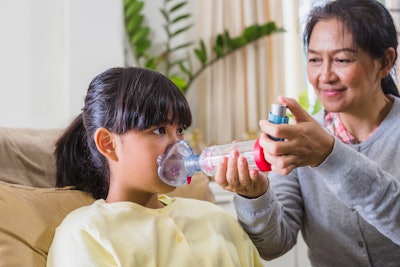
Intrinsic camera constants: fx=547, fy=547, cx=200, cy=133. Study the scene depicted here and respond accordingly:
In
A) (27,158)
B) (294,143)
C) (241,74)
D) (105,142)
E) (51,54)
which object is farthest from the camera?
(241,74)

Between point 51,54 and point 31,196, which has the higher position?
point 51,54

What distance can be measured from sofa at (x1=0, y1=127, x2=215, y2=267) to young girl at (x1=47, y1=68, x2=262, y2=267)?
54mm

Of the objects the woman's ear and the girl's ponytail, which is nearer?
the girl's ponytail

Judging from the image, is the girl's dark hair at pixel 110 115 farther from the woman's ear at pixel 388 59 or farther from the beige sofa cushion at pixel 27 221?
the woman's ear at pixel 388 59

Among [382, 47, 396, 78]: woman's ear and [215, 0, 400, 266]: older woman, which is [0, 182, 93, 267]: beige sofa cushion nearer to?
[215, 0, 400, 266]: older woman

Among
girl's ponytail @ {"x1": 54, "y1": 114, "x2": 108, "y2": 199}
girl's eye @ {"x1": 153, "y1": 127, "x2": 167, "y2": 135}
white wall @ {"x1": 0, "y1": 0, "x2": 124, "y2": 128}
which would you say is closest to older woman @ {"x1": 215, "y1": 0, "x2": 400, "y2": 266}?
girl's eye @ {"x1": 153, "y1": 127, "x2": 167, "y2": 135}

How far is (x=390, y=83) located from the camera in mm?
1639

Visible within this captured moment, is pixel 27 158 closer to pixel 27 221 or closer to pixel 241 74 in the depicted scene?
pixel 27 221

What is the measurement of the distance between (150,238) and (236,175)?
231 mm

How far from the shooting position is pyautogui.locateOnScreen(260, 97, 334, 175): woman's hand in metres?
1.01

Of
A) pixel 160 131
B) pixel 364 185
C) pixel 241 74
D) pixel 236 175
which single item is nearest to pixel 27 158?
pixel 160 131

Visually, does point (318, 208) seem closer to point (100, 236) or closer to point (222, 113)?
point (100, 236)

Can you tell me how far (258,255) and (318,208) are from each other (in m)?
0.29

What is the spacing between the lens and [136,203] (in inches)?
50.2
